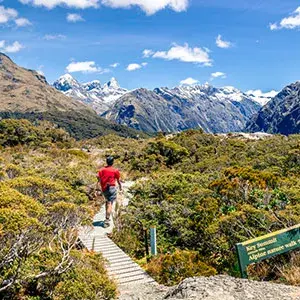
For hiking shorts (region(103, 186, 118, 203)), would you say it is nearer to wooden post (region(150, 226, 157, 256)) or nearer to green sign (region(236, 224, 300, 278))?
wooden post (region(150, 226, 157, 256))

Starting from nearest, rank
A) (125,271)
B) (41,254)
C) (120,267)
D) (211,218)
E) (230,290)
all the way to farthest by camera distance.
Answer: (230,290), (41,254), (125,271), (120,267), (211,218)

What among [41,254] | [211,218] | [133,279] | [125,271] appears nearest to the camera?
[41,254]

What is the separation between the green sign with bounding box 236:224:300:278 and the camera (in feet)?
17.6

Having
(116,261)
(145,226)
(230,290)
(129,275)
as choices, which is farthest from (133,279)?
(145,226)

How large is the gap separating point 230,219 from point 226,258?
0.85 m

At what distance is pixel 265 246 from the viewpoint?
18.1 ft

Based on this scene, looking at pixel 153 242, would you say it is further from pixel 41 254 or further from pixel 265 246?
pixel 265 246

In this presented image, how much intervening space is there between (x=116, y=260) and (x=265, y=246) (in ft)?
12.7

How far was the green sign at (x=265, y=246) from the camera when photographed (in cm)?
536

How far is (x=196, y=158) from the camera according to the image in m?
26.0

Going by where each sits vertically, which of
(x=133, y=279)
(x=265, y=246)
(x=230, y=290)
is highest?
(x=265, y=246)

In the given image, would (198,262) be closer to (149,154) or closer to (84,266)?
(84,266)

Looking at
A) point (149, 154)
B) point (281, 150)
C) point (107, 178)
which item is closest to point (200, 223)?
point (107, 178)

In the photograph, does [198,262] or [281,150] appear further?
[281,150]
